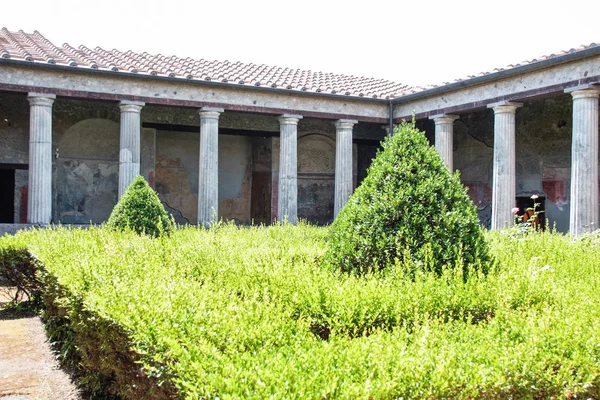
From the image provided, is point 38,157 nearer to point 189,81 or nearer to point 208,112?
point 189,81

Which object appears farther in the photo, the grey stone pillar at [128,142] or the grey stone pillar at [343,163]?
the grey stone pillar at [343,163]

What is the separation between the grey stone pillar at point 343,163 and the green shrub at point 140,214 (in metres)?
6.41

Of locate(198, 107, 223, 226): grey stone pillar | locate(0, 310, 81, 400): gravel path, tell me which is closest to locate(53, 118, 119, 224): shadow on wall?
locate(198, 107, 223, 226): grey stone pillar

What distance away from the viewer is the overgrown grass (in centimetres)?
226

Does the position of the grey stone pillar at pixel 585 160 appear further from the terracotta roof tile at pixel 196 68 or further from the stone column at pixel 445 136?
the stone column at pixel 445 136

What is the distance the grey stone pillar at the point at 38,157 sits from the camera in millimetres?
11422

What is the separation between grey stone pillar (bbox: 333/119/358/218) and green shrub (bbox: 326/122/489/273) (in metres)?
9.39

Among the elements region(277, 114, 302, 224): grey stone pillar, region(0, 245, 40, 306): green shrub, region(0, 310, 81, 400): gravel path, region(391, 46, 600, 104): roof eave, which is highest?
region(391, 46, 600, 104): roof eave

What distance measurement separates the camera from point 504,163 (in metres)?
12.0

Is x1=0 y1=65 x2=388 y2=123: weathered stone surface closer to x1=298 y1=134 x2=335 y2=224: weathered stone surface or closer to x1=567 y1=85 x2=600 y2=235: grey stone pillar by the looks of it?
x1=298 y1=134 x2=335 y2=224: weathered stone surface

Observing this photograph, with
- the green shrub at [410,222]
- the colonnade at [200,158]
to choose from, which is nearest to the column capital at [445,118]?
the colonnade at [200,158]

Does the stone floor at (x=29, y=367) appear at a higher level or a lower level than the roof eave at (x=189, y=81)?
lower

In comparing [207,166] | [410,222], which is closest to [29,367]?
[410,222]

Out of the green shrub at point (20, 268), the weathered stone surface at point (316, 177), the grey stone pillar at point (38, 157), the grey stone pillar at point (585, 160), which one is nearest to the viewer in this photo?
the green shrub at point (20, 268)
